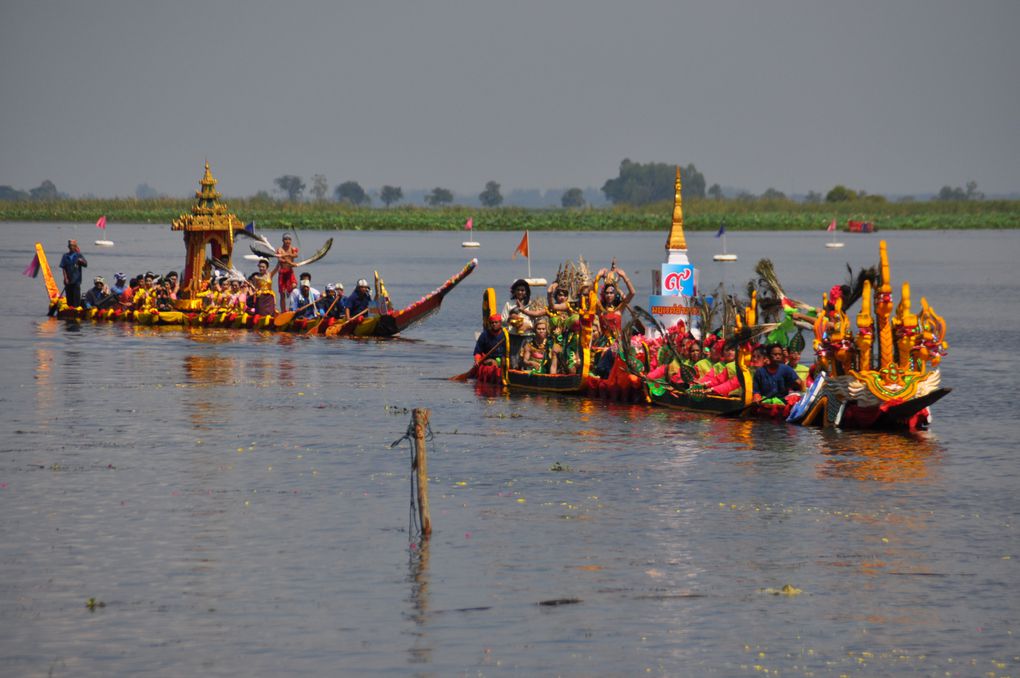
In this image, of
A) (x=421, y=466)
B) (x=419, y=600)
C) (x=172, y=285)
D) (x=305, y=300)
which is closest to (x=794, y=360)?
(x=421, y=466)

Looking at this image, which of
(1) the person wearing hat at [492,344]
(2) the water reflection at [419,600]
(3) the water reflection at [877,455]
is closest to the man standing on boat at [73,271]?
(1) the person wearing hat at [492,344]

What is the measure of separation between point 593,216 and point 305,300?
14240 centimetres

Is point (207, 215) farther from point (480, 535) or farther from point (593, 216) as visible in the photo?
point (593, 216)

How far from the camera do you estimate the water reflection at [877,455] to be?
22.7 meters

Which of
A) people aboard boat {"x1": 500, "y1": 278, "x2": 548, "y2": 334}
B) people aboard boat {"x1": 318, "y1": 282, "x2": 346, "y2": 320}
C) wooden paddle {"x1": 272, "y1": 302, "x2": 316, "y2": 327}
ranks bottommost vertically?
wooden paddle {"x1": 272, "y1": 302, "x2": 316, "y2": 327}

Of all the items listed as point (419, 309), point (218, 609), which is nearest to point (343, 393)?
point (419, 309)

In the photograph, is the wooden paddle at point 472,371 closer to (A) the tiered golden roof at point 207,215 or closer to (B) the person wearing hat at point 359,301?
(B) the person wearing hat at point 359,301

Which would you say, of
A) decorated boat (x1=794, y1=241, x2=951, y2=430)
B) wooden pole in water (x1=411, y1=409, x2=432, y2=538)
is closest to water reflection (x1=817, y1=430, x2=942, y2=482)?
decorated boat (x1=794, y1=241, x2=951, y2=430)

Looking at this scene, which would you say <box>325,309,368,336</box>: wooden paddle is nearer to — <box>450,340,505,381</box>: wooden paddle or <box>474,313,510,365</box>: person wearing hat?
<box>450,340,505,381</box>: wooden paddle

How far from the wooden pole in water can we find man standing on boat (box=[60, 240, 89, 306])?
28446 millimetres

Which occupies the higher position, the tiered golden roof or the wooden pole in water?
the tiered golden roof

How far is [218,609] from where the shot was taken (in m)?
15.7

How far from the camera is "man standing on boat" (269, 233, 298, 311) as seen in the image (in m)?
42.9

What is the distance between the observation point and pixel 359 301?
43188 millimetres
